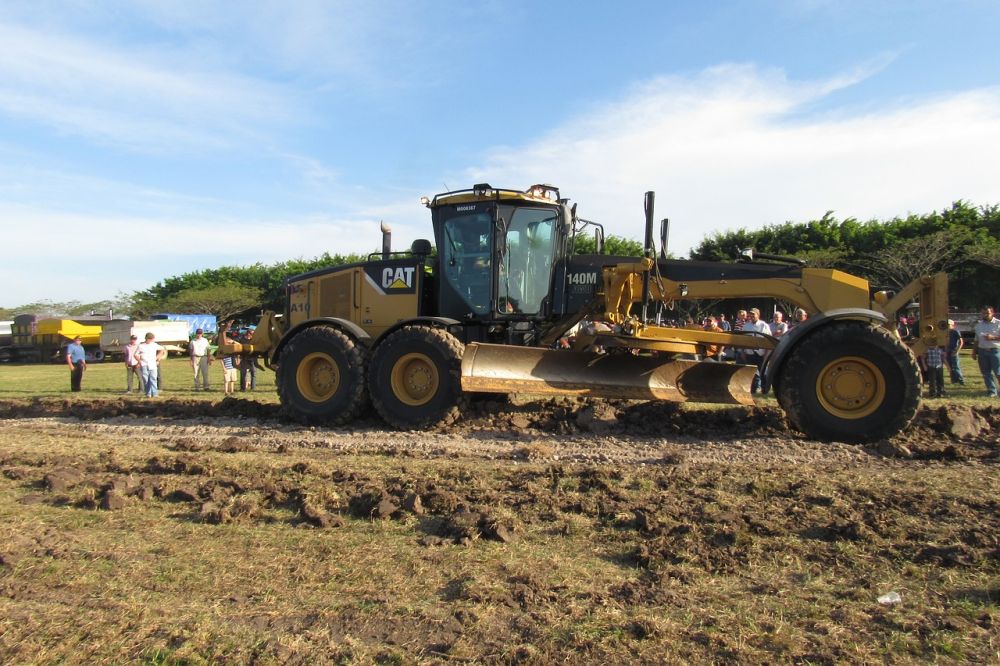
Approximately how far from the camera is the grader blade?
28.0ft

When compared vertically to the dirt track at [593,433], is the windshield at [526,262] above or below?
above

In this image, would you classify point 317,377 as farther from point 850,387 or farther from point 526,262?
point 850,387

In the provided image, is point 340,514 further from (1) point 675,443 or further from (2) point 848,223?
(2) point 848,223

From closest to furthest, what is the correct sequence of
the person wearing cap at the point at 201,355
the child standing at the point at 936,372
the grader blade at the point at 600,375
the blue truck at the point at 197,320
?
the grader blade at the point at 600,375, the child standing at the point at 936,372, the person wearing cap at the point at 201,355, the blue truck at the point at 197,320

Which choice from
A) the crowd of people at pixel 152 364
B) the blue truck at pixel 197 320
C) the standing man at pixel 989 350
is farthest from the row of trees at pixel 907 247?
the blue truck at pixel 197 320

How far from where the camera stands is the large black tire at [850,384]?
23.7 ft

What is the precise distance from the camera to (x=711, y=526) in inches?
183

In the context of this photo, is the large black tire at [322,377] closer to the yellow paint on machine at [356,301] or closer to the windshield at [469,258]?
the yellow paint on machine at [356,301]

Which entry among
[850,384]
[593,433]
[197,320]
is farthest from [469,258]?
[197,320]

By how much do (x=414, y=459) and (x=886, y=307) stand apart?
530 centimetres

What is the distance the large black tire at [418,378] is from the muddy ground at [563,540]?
0.65 metres

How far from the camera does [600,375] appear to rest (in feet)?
28.8

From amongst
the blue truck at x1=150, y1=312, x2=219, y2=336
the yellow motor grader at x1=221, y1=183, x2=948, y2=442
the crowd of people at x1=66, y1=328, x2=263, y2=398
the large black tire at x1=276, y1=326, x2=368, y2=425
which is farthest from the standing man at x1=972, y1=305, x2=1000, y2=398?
the blue truck at x1=150, y1=312, x2=219, y2=336

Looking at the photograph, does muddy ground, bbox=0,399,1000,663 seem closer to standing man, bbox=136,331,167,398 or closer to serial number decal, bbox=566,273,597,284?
serial number decal, bbox=566,273,597,284
